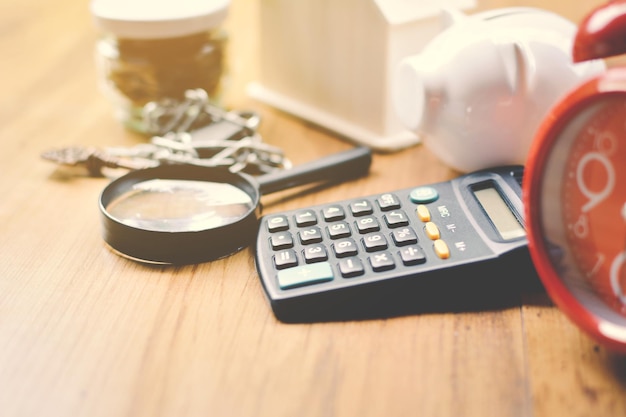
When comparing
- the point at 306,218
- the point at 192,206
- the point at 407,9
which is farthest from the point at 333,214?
the point at 407,9

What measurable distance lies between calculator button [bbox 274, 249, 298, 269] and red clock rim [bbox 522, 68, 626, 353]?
6.2 inches

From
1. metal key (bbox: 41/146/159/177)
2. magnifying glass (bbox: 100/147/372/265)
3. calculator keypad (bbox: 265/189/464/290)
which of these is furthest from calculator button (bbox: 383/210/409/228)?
metal key (bbox: 41/146/159/177)

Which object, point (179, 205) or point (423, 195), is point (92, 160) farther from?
point (423, 195)

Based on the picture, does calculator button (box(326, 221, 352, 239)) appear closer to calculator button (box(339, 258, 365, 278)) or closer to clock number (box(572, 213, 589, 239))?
calculator button (box(339, 258, 365, 278))

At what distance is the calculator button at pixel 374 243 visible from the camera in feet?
1.70

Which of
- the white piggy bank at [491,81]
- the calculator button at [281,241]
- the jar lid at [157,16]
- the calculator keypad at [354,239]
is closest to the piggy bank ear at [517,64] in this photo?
the white piggy bank at [491,81]

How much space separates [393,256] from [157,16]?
0.37 metres

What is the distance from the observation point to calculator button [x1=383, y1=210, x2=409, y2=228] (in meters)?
0.54

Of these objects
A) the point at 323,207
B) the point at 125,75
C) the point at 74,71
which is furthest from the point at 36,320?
the point at 74,71

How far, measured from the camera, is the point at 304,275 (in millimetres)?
498

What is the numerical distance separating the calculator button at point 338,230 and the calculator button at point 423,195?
6 centimetres

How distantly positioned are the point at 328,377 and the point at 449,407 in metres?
0.07

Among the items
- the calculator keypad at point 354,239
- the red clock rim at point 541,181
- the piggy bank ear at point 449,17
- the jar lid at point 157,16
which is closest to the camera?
the red clock rim at point 541,181

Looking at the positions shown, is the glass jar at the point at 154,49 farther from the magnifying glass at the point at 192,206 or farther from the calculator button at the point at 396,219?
the calculator button at the point at 396,219
